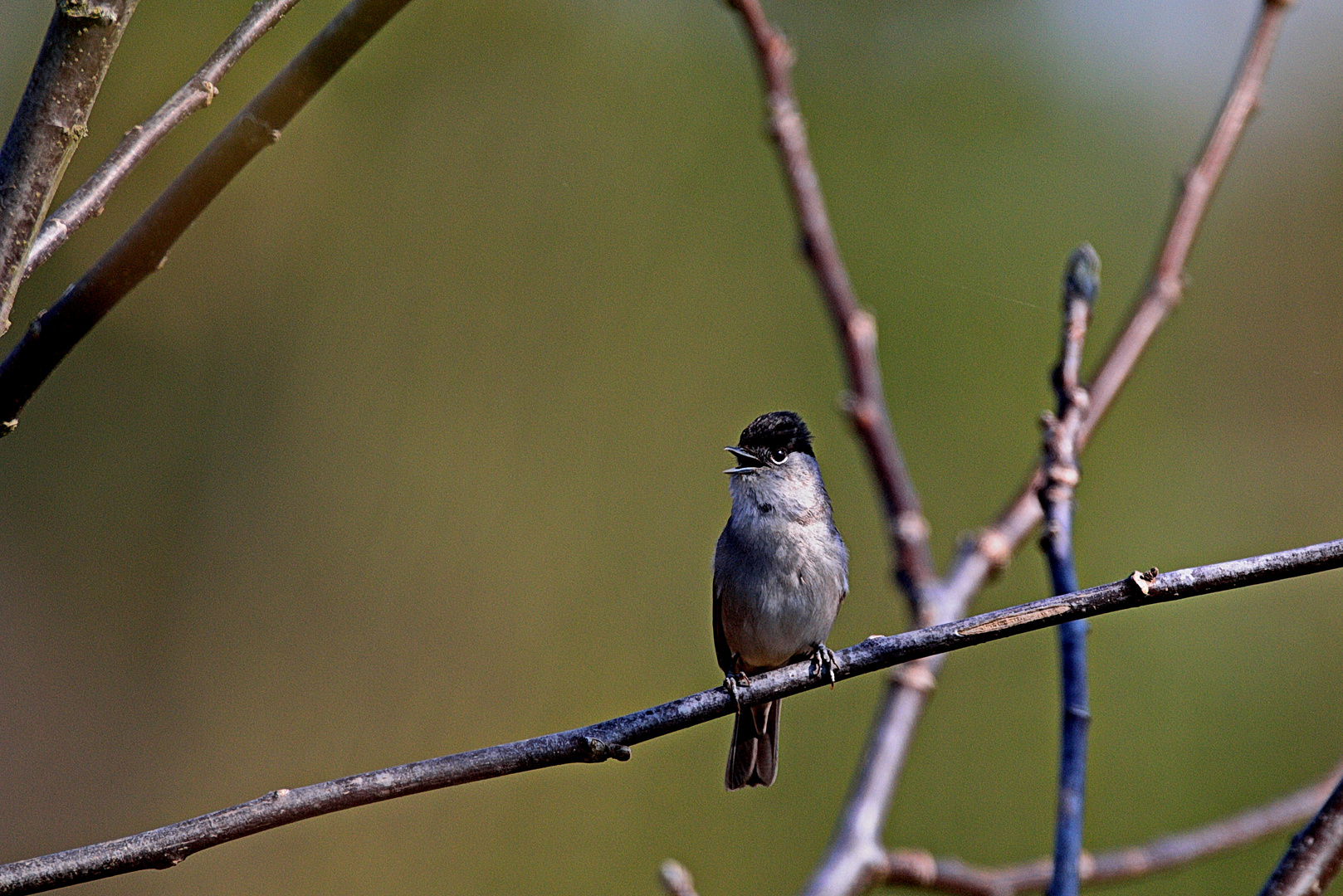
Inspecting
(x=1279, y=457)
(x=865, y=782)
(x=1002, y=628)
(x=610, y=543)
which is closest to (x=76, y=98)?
(x=1002, y=628)

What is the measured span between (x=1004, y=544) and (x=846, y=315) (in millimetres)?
760

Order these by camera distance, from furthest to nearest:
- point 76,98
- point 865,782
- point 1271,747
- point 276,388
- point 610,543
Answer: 1. point 276,388
2. point 610,543
3. point 1271,747
4. point 865,782
5. point 76,98

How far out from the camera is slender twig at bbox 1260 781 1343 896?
181cm

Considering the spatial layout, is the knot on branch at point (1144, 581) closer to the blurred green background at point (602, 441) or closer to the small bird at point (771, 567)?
the small bird at point (771, 567)

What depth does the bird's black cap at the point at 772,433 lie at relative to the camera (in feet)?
→ 12.8

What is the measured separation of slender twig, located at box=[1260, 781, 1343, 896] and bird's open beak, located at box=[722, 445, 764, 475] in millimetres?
2034

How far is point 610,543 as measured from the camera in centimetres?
851

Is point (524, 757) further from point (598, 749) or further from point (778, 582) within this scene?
point (778, 582)

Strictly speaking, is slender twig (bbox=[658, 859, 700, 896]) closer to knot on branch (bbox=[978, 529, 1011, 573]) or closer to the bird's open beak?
knot on branch (bbox=[978, 529, 1011, 573])

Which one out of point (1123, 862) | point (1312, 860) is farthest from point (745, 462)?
point (1312, 860)

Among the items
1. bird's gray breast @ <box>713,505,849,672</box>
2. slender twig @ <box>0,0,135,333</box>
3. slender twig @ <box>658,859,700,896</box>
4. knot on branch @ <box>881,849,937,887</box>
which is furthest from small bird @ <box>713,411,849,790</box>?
slender twig @ <box>0,0,135,333</box>

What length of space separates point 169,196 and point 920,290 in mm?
7134

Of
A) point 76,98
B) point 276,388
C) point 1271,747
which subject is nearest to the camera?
point 76,98

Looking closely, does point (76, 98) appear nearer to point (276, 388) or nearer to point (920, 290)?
point (920, 290)
